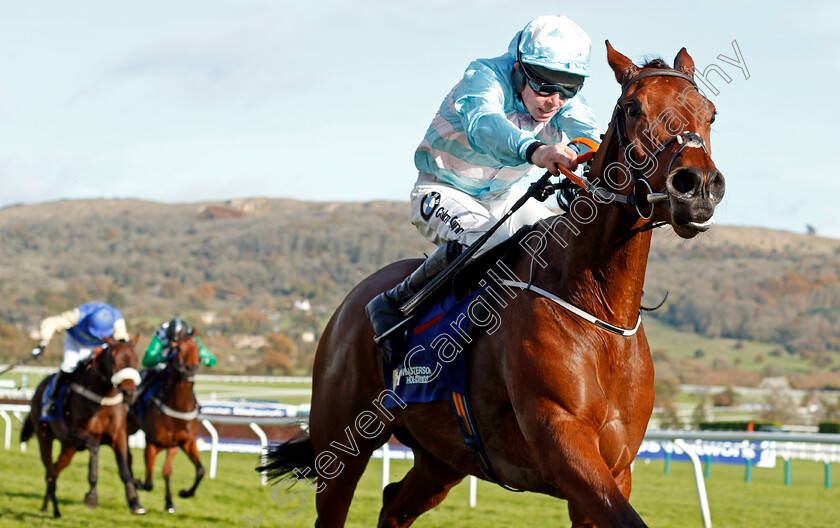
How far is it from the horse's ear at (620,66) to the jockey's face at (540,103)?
59cm

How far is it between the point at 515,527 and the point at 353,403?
4.40m

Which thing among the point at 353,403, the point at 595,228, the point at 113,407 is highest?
the point at 595,228

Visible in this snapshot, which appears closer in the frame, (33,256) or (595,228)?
(595,228)

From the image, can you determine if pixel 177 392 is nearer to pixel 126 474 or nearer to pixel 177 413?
pixel 177 413

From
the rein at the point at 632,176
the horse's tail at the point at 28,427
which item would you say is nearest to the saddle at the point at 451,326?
the rein at the point at 632,176

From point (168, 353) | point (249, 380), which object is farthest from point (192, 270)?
point (168, 353)

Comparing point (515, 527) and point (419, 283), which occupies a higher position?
point (419, 283)

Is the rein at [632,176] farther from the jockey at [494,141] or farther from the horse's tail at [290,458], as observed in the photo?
the horse's tail at [290,458]

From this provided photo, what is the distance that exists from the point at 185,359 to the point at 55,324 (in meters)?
1.57

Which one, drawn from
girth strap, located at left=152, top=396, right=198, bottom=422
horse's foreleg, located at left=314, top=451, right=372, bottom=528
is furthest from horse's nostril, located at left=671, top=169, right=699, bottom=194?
girth strap, located at left=152, top=396, right=198, bottom=422

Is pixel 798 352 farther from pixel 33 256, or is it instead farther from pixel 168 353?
pixel 33 256

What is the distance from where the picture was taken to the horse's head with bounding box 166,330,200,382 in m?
10.5

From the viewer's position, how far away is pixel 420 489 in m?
4.34

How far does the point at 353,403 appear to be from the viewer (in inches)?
169
